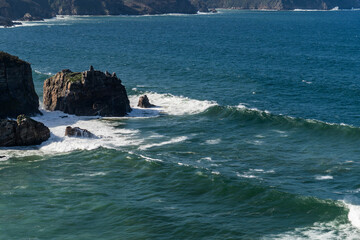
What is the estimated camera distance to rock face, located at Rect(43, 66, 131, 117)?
3216 inches

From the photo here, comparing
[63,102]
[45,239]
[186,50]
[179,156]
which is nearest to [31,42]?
[186,50]

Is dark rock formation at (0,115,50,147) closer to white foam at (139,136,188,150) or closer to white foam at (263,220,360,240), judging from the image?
white foam at (139,136,188,150)

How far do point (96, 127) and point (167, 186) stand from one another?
81.0 ft

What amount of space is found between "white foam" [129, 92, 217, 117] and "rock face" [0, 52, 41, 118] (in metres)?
16.9

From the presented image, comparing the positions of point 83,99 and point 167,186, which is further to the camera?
point 83,99

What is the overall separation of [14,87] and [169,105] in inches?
1068

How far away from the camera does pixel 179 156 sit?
208ft

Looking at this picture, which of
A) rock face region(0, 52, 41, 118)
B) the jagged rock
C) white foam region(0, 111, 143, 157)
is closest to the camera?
white foam region(0, 111, 143, 157)

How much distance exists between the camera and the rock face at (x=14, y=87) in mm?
75438

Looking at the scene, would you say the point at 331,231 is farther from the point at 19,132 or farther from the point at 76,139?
the point at 19,132

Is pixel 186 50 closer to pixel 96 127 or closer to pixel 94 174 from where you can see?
pixel 96 127

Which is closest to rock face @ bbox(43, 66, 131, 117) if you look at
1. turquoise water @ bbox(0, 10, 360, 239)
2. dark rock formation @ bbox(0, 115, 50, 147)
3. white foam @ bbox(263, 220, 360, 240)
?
turquoise water @ bbox(0, 10, 360, 239)

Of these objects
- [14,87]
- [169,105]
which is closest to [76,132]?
[14,87]

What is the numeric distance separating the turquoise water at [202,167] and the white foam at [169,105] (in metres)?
0.35
